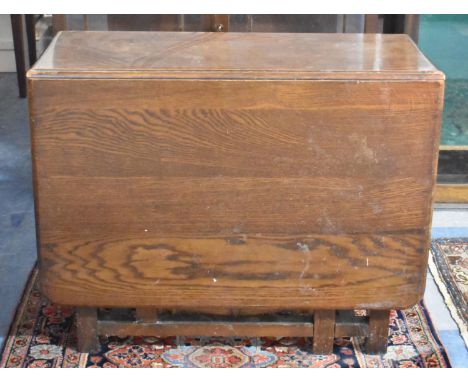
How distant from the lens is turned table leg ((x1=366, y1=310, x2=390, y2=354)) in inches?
81.0

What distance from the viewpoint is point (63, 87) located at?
1.80 meters

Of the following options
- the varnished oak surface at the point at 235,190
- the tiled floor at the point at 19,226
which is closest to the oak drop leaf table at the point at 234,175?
the varnished oak surface at the point at 235,190

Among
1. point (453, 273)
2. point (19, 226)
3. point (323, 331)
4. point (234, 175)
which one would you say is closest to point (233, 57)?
point (234, 175)

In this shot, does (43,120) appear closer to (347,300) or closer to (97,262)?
(97,262)

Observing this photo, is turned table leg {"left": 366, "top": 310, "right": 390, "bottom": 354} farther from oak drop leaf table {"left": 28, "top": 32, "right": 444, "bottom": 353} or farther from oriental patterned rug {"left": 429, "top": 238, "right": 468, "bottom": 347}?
oriental patterned rug {"left": 429, "top": 238, "right": 468, "bottom": 347}

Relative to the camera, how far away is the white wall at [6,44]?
4.42 meters

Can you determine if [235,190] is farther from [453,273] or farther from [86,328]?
[453,273]

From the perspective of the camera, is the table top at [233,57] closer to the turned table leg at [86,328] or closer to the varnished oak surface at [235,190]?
the varnished oak surface at [235,190]

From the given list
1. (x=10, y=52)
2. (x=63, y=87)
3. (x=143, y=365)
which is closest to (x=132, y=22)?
(x=63, y=87)

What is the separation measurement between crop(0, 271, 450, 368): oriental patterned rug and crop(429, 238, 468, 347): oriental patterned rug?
0.13 meters

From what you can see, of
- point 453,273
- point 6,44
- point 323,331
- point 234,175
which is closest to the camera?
point 234,175

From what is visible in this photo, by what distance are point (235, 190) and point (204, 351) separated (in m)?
0.46

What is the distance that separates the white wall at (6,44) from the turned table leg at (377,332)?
2.97m

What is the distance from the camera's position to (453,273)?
8.30ft
